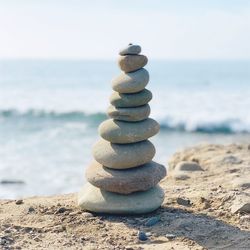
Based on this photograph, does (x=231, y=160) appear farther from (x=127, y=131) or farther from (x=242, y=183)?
(x=127, y=131)

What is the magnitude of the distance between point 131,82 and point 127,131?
57 cm

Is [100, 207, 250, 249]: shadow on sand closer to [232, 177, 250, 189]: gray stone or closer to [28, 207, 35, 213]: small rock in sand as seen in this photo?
[28, 207, 35, 213]: small rock in sand

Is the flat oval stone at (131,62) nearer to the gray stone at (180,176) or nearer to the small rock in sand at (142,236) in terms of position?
the small rock in sand at (142,236)

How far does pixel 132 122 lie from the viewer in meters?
6.64

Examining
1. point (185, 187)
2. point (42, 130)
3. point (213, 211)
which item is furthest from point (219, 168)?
point (42, 130)

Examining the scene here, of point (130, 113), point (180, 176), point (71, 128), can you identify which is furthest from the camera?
point (71, 128)

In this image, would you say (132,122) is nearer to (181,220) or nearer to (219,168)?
(181,220)

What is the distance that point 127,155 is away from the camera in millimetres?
6492

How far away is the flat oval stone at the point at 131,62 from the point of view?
21.9 feet

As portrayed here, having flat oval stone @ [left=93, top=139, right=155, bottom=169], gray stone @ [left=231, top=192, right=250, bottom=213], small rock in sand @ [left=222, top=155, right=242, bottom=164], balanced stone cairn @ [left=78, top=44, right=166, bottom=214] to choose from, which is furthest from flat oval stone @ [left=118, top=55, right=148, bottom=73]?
small rock in sand @ [left=222, top=155, right=242, bottom=164]

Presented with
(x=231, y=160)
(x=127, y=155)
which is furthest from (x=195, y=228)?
(x=231, y=160)

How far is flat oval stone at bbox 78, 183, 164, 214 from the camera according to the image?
641 cm

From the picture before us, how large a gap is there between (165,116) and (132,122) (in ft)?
62.6

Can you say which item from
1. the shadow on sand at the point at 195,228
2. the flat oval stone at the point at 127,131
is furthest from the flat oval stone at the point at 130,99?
the shadow on sand at the point at 195,228
